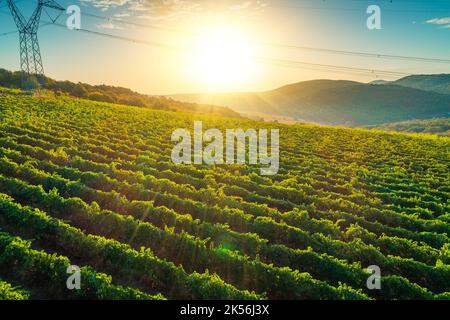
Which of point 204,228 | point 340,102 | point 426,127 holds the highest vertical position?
point 340,102

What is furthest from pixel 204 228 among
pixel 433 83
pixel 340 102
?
Result: pixel 433 83

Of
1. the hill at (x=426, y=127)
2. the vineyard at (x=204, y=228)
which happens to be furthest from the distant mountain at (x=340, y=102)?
the vineyard at (x=204, y=228)

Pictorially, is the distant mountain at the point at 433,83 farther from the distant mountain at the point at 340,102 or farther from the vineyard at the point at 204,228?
the vineyard at the point at 204,228

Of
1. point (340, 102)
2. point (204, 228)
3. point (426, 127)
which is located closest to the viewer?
point (204, 228)

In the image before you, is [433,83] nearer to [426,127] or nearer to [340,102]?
[340,102]

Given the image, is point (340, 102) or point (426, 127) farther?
point (340, 102)

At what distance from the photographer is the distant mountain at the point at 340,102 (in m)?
138

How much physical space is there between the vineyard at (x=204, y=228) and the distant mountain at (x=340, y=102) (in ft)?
370

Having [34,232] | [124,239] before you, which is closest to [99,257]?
[124,239]

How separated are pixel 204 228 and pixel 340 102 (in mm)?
162779

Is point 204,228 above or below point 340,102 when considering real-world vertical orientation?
below

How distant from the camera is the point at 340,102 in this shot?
159m

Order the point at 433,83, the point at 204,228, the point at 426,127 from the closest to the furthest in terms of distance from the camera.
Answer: the point at 204,228
the point at 426,127
the point at 433,83

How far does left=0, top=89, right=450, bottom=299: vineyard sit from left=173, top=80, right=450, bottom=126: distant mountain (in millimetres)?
112630
